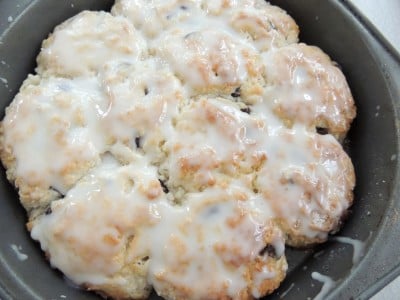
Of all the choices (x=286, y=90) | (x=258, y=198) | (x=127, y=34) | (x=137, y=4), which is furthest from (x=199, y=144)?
(x=137, y=4)

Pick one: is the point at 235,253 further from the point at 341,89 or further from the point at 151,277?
the point at 341,89

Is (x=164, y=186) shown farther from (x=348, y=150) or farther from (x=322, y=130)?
(x=348, y=150)

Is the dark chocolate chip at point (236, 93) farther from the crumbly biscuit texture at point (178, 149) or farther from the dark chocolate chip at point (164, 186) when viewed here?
the dark chocolate chip at point (164, 186)

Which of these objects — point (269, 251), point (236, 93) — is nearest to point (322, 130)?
point (236, 93)

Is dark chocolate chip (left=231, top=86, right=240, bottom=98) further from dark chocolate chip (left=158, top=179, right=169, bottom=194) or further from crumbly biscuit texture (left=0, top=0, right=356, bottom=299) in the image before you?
dark chocolate chip (left=158, top=179, right=169, bottom=194)

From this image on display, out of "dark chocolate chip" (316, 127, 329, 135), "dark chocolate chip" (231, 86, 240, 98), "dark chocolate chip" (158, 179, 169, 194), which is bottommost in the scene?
"dark chocolate chip" (158, 179, 169, 194)

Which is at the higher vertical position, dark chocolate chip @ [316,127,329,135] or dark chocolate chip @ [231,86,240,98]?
dark chocolate chip @ [316,127,329,135]

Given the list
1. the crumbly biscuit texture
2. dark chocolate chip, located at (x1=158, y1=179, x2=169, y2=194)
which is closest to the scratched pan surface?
the crumbly biscuit texture

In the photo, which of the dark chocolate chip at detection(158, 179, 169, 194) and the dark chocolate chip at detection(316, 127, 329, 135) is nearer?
the dark chocolate chip at detection(158, 179, 169, 194)
